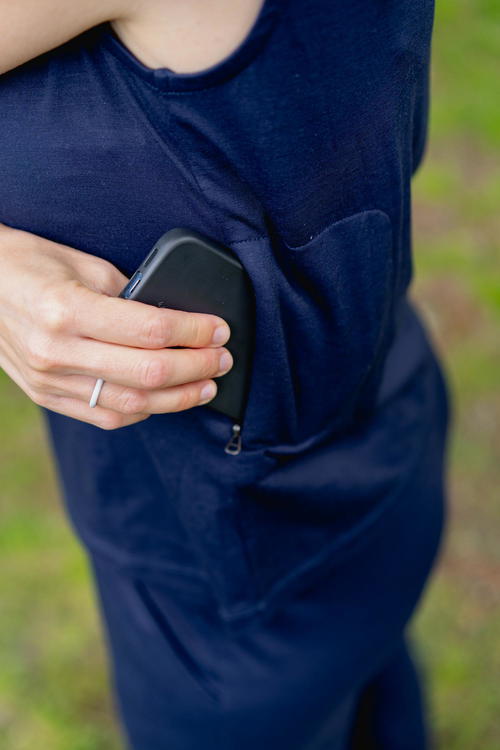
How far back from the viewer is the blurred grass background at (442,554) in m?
1.72

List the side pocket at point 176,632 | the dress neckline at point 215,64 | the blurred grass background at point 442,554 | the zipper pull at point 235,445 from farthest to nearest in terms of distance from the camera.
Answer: the blurred grass background at point 442,554 < the side pocket at point 176,632 < the zipper pull at point 235,445 < the dress neckline at point 215,64

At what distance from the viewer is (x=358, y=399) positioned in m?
0.87

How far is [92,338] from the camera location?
26.0 inches

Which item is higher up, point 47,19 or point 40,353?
point 47,19

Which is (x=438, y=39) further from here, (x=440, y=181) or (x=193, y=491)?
(x=193, y=491)

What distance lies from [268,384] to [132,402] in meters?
0.13

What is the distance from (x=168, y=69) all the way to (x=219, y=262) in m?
0.16

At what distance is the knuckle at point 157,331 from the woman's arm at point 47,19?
22cm

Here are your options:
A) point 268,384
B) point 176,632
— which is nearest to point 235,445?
point 268,384

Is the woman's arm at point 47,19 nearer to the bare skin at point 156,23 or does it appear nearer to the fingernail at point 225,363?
the bare skin at point 156,23

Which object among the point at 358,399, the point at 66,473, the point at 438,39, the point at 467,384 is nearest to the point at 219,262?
the point at 358,399

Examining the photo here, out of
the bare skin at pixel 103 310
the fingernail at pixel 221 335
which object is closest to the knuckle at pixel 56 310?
the bare skin at pixel 103 310

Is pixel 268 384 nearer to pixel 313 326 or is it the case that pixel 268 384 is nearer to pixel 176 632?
pixel 313 326

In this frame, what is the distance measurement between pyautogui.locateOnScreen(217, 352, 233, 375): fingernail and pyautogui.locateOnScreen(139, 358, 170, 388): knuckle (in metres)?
0.06
